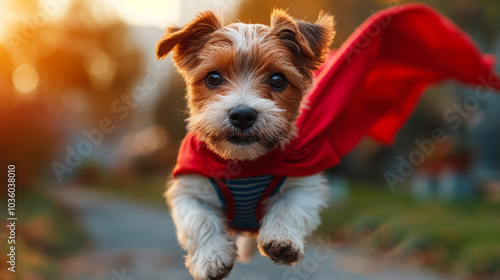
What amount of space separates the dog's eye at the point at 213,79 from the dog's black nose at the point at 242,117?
1.67ft

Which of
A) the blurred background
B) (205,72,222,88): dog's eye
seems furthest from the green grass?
(205,72,222,88): dog's eye

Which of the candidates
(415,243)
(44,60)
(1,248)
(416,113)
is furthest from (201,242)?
(44,60)

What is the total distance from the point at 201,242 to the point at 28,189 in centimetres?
1203

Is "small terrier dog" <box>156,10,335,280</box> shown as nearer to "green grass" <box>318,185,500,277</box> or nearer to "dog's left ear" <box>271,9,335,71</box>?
"dog's left ear" <box>271,9,335,71</box>

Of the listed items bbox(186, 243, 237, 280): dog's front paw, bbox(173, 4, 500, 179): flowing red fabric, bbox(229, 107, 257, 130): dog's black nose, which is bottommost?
bbox(186, 243, 237, 280): dog's front paw

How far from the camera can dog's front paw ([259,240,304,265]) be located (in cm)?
391

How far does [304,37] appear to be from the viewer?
438 centimetres

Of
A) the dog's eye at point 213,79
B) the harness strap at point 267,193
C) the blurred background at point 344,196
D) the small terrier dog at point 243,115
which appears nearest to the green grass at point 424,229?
the blurred background at point 344,196

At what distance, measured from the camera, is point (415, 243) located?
12.7 meters

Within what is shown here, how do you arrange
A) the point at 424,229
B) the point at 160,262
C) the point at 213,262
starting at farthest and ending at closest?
the point at 160,262, the point at 424,229, the point at 213,262

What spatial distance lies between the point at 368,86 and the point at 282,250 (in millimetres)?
2861

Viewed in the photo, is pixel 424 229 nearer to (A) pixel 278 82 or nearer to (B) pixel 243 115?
(A) pixel 278 82

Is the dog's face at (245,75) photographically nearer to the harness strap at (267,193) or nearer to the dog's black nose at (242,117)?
the dog's black nose at (242,117)

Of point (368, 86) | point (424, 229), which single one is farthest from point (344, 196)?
point (368, 86)
